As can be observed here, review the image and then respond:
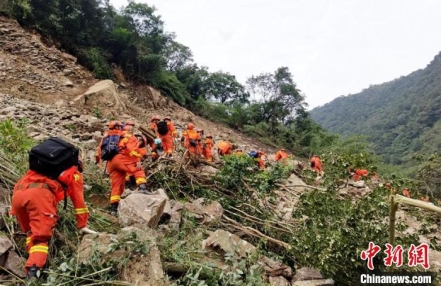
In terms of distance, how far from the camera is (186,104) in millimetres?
24281

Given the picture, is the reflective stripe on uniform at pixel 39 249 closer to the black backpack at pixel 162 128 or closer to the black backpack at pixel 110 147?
the black backpack at pixel 110 147

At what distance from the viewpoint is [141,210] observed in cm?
390

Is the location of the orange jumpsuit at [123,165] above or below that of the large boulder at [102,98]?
below

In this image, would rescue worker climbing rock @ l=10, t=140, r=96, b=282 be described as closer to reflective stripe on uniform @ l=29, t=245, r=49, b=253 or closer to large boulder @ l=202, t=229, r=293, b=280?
reflective stripe on uniform @ l=29, t=245, r=49, b=253

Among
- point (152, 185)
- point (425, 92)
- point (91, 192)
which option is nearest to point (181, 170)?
point (152, 185)

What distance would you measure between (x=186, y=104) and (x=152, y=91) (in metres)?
4.82

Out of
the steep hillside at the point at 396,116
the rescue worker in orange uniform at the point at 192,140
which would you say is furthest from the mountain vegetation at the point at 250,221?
the steep hillside at the point at 396,116

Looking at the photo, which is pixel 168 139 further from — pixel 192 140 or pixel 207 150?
pixel 207 150

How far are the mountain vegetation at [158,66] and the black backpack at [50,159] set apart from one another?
14737 millimetres

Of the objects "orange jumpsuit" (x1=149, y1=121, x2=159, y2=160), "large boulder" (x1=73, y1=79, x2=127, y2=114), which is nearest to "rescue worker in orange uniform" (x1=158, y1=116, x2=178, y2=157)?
"orange jumpsuit" (x1=149, y1=121, x2=159, y2=160)

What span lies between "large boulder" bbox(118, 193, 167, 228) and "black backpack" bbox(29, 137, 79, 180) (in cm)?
92

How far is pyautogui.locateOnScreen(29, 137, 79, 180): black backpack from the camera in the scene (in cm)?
311

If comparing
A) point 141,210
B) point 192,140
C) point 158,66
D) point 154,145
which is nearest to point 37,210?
point 141,210

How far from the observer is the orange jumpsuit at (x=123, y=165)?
4902 millimetres
